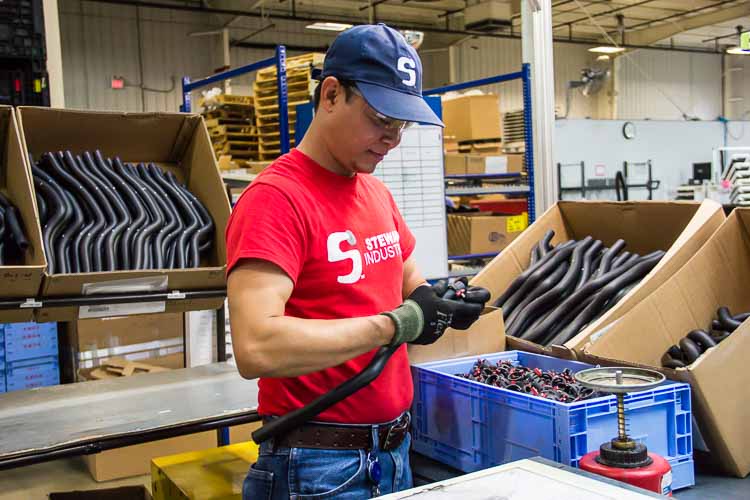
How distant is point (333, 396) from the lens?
4.33 feet

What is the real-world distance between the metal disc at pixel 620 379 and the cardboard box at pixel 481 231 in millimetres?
4468

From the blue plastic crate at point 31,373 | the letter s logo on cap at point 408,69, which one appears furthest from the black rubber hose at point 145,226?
the blue plastic crate at point 31,373

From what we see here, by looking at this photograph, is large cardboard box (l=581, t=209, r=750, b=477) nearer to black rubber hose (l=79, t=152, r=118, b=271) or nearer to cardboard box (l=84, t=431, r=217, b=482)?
black rubber hose (l=79, t=152, r=118, b=271)

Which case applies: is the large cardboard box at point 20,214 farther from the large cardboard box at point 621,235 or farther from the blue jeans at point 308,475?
the large cardboard box at point 621,235

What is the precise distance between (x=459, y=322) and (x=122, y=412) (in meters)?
1.29

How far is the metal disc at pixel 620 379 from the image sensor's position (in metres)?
1.35

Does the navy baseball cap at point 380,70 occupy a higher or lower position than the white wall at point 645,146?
lower

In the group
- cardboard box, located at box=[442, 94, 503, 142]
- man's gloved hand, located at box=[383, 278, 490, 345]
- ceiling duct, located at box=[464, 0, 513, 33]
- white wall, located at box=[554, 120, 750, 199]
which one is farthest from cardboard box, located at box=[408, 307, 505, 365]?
ceiling duct, located at box=[464, 0, 513, 33]

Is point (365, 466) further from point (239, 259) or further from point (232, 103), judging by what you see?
point (232, 103)

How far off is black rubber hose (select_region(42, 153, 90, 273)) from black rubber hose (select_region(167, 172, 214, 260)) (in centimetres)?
35

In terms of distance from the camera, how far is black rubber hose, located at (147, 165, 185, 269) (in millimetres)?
2396

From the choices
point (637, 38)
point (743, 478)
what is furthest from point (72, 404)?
point (637, 38)

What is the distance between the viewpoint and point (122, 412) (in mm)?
2291

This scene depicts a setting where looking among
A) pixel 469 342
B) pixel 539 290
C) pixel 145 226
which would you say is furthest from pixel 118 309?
pixel 539 290
